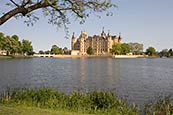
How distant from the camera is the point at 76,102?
17406 millimetres

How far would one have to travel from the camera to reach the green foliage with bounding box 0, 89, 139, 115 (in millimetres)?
16000

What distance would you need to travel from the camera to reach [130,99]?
2519 centimetres

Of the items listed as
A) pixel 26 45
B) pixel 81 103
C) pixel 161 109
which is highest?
pixel 26 45

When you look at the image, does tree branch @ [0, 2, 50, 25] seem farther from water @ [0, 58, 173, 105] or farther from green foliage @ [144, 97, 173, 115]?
water @ [0, 58, 173, 105]

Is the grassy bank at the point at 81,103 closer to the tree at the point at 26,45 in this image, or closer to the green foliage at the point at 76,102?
the green foliage at the point at 76,102

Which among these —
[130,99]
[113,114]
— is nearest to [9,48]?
[130,99]

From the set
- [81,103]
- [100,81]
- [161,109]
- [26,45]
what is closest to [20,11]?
[81,103]

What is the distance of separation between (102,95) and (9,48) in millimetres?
121872

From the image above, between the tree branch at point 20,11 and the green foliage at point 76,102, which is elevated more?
the tree branch at point 20,11

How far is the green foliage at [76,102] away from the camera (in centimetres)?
1600

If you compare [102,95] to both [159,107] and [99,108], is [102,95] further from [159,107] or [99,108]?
[159,107]

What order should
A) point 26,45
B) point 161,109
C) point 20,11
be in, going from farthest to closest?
point 26,45 → point 161,109 → point 20,11

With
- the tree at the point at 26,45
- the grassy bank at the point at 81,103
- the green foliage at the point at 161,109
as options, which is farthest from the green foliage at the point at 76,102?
the tree at the point at 26,45

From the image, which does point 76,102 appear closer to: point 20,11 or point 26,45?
point 20,11
